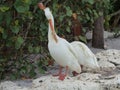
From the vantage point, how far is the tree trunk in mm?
5191

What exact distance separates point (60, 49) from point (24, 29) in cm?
88

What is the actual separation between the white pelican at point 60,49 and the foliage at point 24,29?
41cm

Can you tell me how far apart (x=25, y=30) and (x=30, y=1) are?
1.42 feet

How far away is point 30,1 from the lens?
320cm

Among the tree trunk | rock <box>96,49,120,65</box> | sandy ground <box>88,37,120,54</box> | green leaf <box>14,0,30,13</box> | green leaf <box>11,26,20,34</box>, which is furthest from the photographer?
sandy ground <box>88,37,120,54</box>

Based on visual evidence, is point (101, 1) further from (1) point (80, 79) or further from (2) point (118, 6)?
(2) point (118, 6)

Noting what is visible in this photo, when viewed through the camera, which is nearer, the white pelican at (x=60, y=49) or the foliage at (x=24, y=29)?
the white pelican at (x=60, y=49)

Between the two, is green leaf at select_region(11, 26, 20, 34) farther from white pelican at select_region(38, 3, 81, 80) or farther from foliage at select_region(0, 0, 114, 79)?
white pelican at select_region(38, 3, 81, 80)

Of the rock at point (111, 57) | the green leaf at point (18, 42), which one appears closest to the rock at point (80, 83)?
the rock at point (111, 57)

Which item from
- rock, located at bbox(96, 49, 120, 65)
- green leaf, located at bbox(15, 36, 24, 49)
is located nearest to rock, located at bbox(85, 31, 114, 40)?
rock, located at bbox(96, 49, 120, 65)

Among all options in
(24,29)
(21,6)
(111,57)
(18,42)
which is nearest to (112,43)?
(111,57)

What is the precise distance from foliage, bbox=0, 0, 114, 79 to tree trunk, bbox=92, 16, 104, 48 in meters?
1.27

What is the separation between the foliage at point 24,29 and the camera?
3.26 metres

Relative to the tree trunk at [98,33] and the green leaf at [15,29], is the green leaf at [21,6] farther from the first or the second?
the tree trunk at [98,33]
